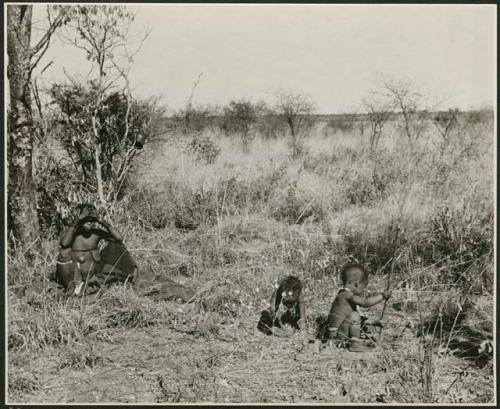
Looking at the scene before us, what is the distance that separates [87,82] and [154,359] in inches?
126

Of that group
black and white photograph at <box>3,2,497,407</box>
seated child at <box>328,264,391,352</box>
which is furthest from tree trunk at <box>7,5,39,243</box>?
seated child at <box>328,264,391,352</box>

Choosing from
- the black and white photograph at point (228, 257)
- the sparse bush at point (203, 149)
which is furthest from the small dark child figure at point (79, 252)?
the sparse bush at point (203, 149)

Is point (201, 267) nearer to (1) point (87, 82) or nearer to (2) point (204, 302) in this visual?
(2) point (204, 302)

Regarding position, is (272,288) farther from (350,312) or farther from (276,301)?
(350,312)

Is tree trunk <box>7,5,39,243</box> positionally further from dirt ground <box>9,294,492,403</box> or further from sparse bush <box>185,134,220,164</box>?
sparse bush <box>185,134,220,164</box>

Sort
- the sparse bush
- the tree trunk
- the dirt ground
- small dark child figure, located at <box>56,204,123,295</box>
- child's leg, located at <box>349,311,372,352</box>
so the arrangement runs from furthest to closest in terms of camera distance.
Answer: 1. the sparse bush
2. the tree trunk
3. small dark child figure, located at <box>56,204,123,295</box>
4. child's leg, located at <box>349,311,372,352</box>
5. the dirt ground

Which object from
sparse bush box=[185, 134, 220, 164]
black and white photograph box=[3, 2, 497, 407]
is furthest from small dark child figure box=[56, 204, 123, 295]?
sparse bush box=[185, 134, 220, 164]

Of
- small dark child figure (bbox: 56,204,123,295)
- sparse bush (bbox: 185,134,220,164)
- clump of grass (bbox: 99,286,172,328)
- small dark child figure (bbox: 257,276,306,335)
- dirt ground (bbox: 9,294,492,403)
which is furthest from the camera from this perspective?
sparse bush (bbox: 185,134,220,164)

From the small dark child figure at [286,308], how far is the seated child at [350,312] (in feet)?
0.92

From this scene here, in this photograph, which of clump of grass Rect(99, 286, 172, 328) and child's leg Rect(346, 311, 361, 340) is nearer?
child's leg Rect(346, 311, 361, 340)

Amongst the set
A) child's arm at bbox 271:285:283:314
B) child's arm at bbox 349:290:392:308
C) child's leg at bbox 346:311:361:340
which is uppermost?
child's arm at bbox 349:290:392:308

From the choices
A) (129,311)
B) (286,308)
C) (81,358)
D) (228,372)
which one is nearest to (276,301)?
(286,308)

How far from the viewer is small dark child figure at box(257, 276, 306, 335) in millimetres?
3951

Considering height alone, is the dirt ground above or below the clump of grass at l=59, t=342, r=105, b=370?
below
